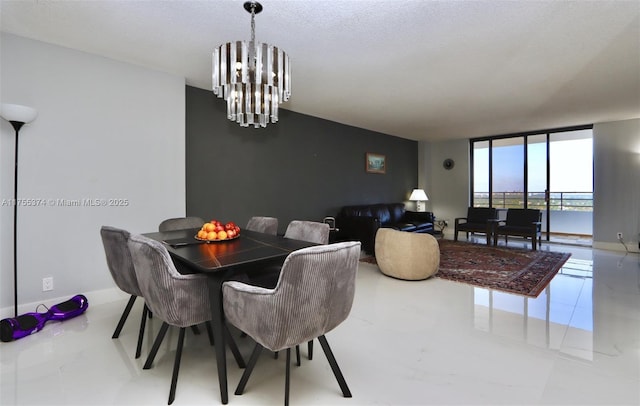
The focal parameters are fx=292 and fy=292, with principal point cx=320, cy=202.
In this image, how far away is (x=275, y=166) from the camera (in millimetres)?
4633

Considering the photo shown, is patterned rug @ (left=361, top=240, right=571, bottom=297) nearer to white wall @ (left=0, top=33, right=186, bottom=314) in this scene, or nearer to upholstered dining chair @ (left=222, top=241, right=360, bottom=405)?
upholstered dining chair @ (left=222, top=241, right=360, bottom=405)

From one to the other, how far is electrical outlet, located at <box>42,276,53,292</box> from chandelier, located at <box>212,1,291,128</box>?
2.34 m

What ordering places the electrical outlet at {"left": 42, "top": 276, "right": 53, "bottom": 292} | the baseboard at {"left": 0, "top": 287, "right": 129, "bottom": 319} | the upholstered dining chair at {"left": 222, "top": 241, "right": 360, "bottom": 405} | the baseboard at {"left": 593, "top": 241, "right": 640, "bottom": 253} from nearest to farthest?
the upholstered dining chair at {"left": 222, "top": 241, "right": 360, "bottom": 405}
the baseboard at {"left": 0, "top": 287, "right": 129, "bottom": 319}
the electrical outlet at {"left": 42, "top": 276, "right": 53, "bottom": 292}
the baseboard at {"left": 593, "top": 241, "right": 640, "bottom": 253}

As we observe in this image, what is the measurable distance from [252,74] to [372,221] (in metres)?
3.31

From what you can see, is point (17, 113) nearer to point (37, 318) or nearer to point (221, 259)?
point (37, 318)

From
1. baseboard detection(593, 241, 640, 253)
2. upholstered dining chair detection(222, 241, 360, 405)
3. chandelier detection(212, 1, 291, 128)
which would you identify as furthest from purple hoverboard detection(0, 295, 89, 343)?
baseboard detection(593, 241, 640, 253)

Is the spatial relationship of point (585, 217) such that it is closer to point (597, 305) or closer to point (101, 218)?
point (597, 305)

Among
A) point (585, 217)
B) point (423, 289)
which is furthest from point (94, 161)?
point (585, 217)

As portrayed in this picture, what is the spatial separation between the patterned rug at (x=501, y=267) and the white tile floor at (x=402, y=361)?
52cm

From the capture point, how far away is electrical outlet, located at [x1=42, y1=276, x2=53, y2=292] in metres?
2.72

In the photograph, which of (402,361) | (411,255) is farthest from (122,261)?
(411,255)

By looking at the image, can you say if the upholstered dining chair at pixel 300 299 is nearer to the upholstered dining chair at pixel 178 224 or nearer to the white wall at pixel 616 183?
the upholstered dining chair at pixel 178 224

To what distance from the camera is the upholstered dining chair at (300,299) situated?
4.29ft

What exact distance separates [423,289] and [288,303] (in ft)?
8.26
